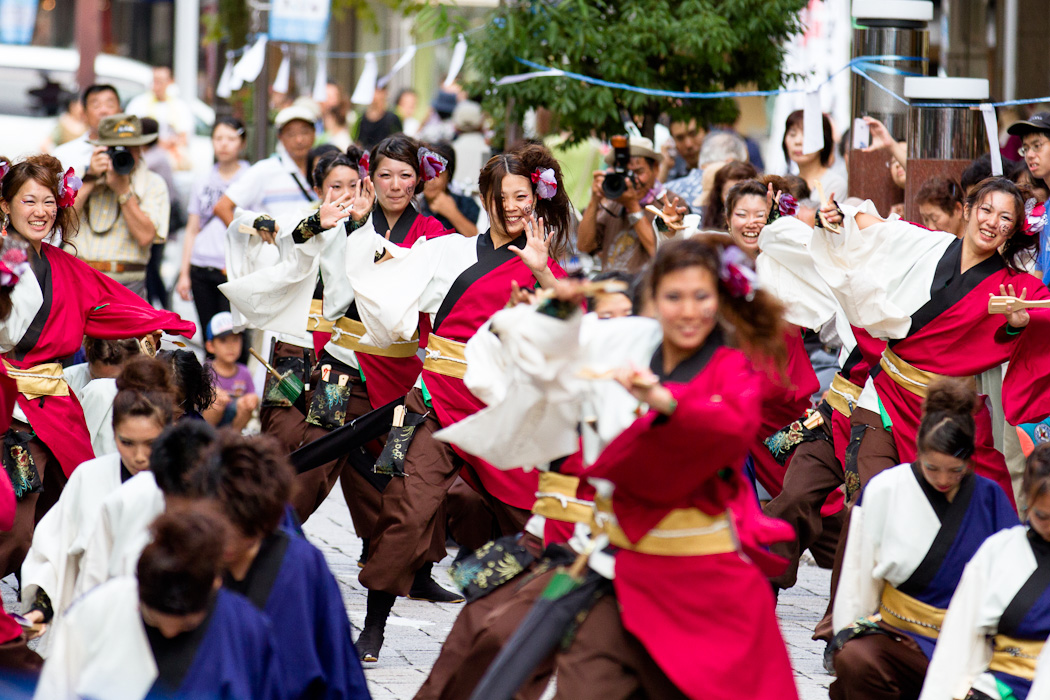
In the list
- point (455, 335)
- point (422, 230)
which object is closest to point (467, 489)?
point (455, 335)

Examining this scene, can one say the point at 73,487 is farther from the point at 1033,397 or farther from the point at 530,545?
the point at 1033,397

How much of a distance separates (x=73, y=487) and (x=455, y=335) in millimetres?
1548

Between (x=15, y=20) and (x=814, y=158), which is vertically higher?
(x=15, y=20)

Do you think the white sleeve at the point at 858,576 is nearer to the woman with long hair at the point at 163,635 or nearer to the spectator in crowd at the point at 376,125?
the woman with long hair at the point at 163,635

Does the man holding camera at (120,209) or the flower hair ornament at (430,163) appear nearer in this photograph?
the flower hair ornament at (430,163)

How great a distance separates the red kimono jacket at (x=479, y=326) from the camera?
5070 mm

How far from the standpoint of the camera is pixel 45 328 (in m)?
5.19

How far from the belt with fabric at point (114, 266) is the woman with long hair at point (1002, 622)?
5293 millimetres

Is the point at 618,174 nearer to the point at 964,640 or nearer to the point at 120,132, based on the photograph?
the point at 120,132

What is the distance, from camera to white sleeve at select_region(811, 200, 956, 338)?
5375mm

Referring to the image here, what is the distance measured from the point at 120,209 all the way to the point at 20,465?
3.05 meters

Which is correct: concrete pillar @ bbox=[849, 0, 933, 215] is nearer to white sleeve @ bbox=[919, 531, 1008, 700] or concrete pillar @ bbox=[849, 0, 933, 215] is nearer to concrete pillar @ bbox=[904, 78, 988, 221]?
concrete pillar @ bbox=[904, 78, 988, 221]

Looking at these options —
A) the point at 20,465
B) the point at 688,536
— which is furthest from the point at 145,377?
the point at 688,536

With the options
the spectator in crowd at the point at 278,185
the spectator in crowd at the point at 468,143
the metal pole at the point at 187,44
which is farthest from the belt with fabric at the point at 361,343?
the metal pole at the point at 187,44
